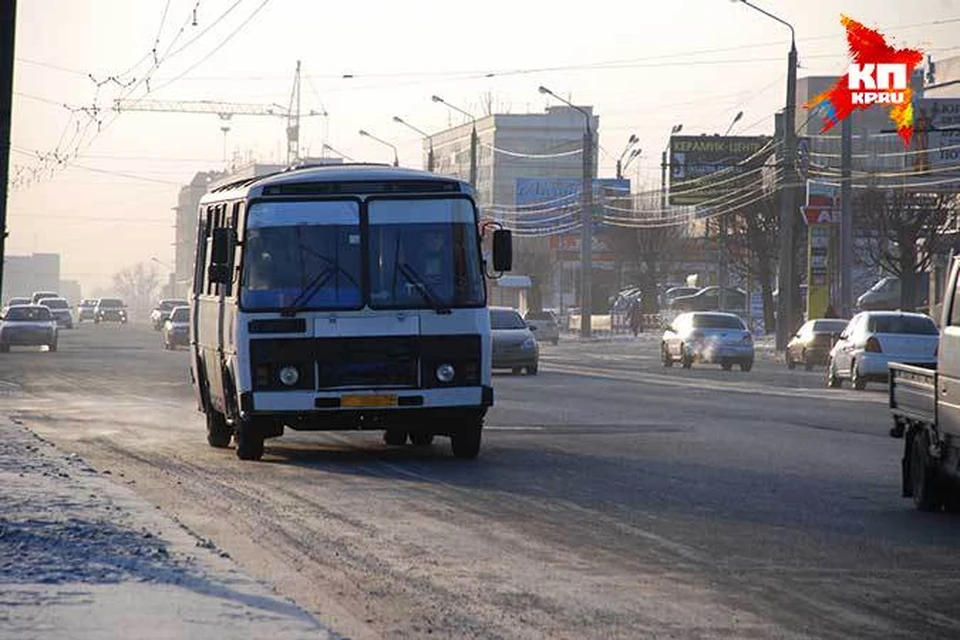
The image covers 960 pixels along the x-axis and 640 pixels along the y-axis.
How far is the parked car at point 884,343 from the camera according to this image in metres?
37.8

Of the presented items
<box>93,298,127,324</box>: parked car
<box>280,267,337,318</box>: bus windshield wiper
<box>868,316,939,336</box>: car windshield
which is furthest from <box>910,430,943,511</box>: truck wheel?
<box>93,298,127,324</box>: parked car

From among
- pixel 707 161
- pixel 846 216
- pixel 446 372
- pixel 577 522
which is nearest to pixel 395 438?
pixel 446 372

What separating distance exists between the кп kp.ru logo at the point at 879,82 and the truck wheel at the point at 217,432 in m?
55.3

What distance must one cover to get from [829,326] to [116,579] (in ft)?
137

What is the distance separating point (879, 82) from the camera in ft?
258

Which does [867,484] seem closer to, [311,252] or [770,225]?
[311,252]

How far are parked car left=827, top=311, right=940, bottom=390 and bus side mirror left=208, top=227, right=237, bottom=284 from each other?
20.1 m

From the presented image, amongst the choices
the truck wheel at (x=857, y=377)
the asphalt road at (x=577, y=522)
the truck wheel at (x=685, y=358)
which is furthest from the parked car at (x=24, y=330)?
the asphalt road at (x=577, y=522)

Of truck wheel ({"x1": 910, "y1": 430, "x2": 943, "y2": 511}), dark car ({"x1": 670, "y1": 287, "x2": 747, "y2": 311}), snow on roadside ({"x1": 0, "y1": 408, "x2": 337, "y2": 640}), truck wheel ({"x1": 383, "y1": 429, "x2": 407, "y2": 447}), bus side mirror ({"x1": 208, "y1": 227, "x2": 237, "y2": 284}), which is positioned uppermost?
dark car ({"x1": 670, "y1": 287, "x2": 747, "y2": 311})

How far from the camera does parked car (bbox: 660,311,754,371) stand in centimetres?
5112

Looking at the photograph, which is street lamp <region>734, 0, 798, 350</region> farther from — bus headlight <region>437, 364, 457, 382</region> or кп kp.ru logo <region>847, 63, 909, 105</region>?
bus headlight <region>437, 364, 457, 382</region>

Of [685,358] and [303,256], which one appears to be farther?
[685,358]

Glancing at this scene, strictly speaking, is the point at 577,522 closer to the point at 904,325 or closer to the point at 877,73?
the point at 904,325

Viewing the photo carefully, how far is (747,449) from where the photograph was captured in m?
21.3
